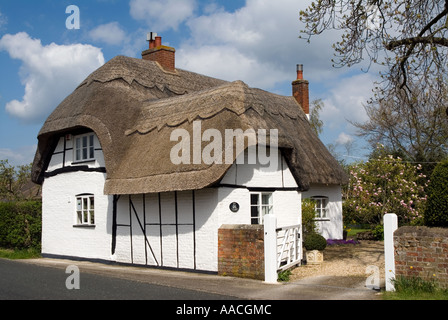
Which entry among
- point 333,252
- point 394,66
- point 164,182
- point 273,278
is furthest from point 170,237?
point 394,66

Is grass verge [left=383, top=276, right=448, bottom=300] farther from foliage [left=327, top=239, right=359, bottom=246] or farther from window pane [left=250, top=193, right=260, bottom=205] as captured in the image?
foliage [left=327, top=239, right=359, bottom=246]

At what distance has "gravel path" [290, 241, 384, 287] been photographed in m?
11.6

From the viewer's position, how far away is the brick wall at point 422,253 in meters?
8.77

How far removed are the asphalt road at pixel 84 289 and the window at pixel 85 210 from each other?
13.7 feet

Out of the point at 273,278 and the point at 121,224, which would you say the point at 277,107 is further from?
the point at 273,278

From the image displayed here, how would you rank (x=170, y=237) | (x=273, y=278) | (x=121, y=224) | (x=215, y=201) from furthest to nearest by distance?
(x=121, y=224) → (x=170, y=237) → (x=215, y=201) → (x=273, y=278)

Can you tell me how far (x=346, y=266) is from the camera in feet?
44.9

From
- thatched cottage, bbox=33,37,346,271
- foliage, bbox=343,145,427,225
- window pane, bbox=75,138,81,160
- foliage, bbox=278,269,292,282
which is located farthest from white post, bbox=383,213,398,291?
A: foliage, bbox=343,145,427,225

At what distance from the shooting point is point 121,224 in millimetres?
15422

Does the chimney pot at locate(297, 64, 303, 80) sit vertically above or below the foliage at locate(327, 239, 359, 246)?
above

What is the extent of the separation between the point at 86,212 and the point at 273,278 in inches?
336

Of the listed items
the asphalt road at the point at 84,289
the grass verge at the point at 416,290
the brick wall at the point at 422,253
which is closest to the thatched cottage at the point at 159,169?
the asphalt road at the point at 84,289

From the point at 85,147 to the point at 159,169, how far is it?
15.6 feet

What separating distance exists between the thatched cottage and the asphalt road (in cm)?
260
